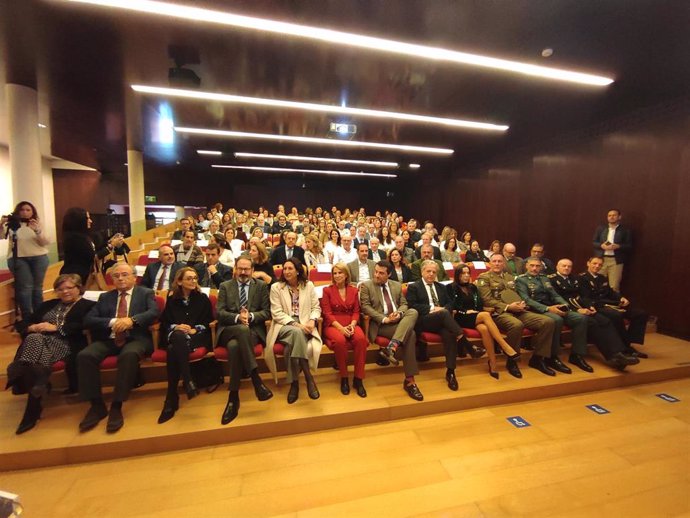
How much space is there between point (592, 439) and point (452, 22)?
3381mm

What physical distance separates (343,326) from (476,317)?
134cm

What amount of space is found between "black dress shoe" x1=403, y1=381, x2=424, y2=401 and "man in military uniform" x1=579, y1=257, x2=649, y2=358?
2192 mm

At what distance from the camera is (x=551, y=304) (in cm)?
325

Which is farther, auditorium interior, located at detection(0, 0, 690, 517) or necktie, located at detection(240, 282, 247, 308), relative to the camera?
necktie, located at detection(240, 282, 247, 308)

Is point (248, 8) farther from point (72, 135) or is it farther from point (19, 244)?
point (72, 135)

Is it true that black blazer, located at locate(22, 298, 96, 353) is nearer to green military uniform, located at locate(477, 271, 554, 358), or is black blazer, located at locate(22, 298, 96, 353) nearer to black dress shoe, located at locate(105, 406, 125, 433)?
black dress shoe, located at locate(105, 406, 125, 433)

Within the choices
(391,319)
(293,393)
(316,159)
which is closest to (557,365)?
(391,319)

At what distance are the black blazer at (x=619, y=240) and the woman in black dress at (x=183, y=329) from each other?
5.26m

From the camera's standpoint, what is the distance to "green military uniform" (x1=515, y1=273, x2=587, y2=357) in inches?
118

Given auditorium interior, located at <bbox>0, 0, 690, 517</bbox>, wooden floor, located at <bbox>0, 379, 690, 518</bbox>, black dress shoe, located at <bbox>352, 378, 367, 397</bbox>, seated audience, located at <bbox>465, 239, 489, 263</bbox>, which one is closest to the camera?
wooden floor, located at <bbox>0, 379, 690, 518</bbox>

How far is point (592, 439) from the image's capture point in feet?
7.12

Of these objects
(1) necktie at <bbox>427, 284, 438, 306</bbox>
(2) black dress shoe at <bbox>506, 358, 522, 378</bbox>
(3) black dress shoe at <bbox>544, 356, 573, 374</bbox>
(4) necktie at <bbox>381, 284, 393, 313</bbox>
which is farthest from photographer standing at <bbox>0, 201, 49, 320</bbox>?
(3) black dress shoe at <bbox>544, 356, 573, 374</bbox>

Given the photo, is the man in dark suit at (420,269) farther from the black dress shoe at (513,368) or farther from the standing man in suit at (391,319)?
the black dress shoe at (513,368)

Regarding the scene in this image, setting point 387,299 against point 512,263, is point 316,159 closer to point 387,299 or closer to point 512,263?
point 512,263
